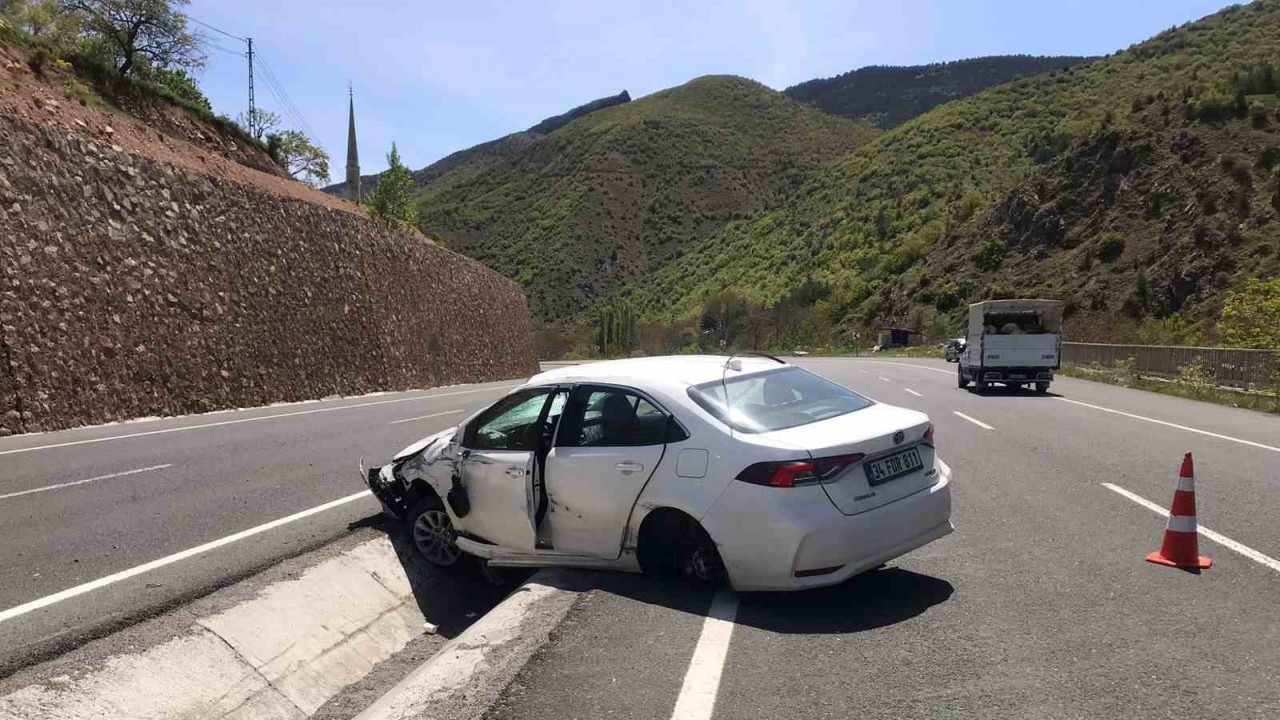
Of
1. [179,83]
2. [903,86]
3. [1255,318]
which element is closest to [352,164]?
[179,83]

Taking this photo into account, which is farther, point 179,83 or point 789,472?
point 179,83

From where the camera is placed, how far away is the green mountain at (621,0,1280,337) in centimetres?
4503

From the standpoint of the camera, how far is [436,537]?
283 inches

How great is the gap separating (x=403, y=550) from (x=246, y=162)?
39.3 m

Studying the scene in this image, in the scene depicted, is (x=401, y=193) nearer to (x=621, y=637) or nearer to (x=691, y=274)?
(x=621, y=637)

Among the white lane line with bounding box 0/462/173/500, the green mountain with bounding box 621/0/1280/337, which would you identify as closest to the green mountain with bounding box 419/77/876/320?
the green mountain with bounding box 621/0/1280/337

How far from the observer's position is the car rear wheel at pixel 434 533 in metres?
7.12

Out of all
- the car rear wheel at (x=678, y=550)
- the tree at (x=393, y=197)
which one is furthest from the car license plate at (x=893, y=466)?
the tree at (x=393, y=197)

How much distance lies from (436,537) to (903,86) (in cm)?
15250

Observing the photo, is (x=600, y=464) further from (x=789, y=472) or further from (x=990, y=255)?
(x=990, y=255)

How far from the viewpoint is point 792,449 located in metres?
5.31

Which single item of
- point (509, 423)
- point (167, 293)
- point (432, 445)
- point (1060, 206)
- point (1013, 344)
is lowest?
point (432, 445)

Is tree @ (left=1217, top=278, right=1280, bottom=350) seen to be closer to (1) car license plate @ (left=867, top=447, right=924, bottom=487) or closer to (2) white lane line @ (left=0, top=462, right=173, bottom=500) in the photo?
(1) car license plate @ (left=867, top=447, right=924, bottom=487)

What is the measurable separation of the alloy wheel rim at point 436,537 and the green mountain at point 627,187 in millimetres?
80612
